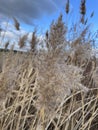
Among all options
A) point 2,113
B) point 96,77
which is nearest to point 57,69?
point 2,113

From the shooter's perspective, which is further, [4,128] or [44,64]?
[4,128]

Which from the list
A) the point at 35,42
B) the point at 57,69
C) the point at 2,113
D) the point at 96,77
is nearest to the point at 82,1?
the point at 35,42

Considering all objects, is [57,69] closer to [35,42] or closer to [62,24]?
[62,24]

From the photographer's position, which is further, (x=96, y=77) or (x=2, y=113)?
(x=96, y=77)

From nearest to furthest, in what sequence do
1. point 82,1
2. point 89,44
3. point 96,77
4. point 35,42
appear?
point 96,77 < point 35,42 < point 89,44 < point 82,1

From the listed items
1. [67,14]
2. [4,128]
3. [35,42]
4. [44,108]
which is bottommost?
[4,128]

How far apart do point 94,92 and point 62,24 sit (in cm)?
121

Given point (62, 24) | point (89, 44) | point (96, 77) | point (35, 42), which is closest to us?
point (62, 24)

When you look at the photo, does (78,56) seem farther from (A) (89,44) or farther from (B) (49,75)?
(B) (49,75)

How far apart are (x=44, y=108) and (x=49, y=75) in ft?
0.55

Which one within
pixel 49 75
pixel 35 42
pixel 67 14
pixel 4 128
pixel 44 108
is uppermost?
pixel 67 14

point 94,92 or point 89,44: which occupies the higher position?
point 89,44

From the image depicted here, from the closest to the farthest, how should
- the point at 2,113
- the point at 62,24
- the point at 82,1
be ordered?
the point at 2,113 < the point at 62,24 < the point at 82,1

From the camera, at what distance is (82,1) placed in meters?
4.30
